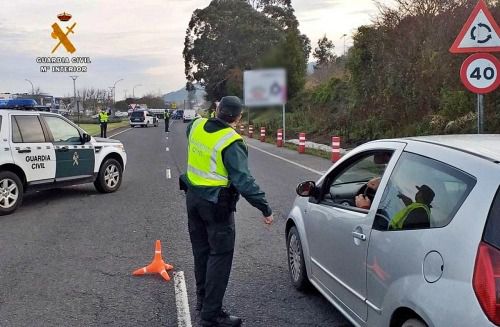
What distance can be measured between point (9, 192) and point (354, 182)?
643 cm

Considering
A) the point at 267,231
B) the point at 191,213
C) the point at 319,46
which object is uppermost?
the point at 319,46

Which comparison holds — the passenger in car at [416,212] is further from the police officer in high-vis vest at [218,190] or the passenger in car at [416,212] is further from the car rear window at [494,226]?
the police officer in high-vis vest at [218,190]

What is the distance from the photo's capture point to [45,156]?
960 centimetres

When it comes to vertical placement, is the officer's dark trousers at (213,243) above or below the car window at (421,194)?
below

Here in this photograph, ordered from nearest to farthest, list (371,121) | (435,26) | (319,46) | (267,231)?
(267,231), (435,26), (371,121), (319,46)

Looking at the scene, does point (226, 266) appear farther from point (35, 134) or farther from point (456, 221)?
point (35, 134)

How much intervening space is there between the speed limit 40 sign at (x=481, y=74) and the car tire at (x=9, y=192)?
7.22 metres

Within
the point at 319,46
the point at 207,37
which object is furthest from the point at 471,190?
the point at 207,37

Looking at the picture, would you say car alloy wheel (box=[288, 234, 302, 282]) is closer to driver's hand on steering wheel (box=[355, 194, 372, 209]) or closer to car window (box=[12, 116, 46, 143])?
driver's hand on steering wheel (box=[355, 194, 372, 209])

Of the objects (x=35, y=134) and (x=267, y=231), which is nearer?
(x=267, y=231)

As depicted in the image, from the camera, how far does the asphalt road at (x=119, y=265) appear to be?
4.55 metres

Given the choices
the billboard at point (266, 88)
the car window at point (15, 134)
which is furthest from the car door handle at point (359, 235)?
the billboard at point (266, 88)

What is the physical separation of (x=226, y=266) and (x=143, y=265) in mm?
2126

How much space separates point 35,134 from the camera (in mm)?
9578
